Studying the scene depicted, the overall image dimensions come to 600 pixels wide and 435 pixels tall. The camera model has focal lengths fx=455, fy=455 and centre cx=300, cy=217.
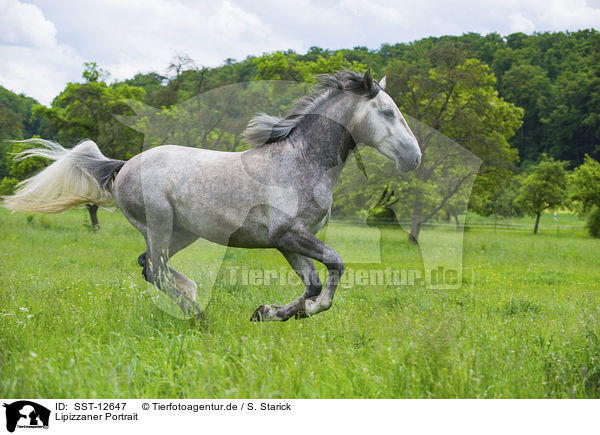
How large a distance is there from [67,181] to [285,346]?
311 cm

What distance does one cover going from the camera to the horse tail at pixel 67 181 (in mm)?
4871

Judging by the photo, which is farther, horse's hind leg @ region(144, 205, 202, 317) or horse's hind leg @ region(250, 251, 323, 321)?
horse's hind leg @ region(144, 205, 202, 317)

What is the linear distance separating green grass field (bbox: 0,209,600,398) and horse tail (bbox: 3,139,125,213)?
1138 millimetres

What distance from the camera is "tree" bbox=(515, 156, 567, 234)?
2611 cm

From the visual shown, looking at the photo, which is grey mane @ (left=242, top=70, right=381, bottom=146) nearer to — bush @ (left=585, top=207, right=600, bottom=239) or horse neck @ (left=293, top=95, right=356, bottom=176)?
horse neck @ (left=293, top=95, right=356, bottom=176)

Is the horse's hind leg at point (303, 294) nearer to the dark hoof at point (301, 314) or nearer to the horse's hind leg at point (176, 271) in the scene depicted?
the dark hoof at point (301, 314)

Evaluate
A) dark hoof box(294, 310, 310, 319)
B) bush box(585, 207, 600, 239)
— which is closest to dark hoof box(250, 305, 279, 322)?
dark hoof box(294, 310, 310, 319)
